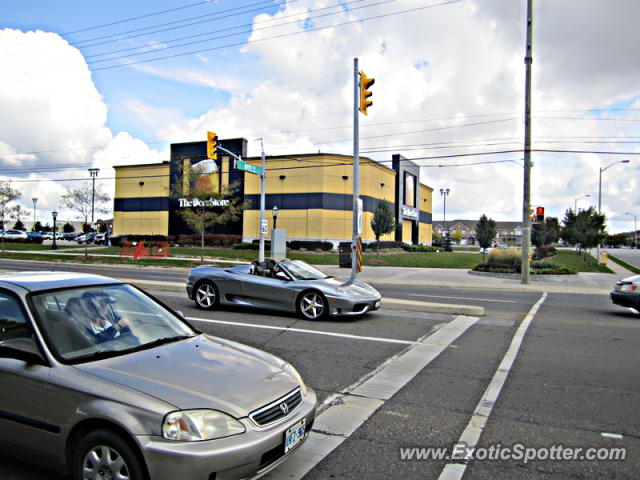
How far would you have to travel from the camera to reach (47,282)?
386 centimetres

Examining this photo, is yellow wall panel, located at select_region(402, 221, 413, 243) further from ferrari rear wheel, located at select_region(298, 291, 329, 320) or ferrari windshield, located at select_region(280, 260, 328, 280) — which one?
ferrari rear wheel, located at select_region(298, 291, 329, 320)

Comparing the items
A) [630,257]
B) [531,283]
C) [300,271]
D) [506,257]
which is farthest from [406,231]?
[300,271]

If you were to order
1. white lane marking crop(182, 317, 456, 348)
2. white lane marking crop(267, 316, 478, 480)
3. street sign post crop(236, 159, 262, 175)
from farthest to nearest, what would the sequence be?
street sign post crop(236, 159, 262, 175) < white lane marking crop(182, 317, 456, 348) < white lane marking crop(267, 316, 478, 480)

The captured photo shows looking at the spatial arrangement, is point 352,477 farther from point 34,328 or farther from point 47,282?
point 47,282

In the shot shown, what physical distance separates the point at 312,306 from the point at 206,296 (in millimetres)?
2581

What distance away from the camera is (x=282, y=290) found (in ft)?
32.0

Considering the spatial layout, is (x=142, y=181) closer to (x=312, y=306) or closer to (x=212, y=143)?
(x=212, y=143)

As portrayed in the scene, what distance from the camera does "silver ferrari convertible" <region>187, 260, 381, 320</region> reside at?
31.0 ft

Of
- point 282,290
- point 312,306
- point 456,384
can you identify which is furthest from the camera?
point 282,290

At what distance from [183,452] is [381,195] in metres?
48.6

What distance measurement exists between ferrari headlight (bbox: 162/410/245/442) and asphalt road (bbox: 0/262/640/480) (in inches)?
31.8

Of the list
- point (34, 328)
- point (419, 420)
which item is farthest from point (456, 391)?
point (34, 328)

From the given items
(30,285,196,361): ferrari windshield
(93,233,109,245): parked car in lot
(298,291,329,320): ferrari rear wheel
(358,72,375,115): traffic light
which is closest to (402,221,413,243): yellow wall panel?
(93,233,109,245): parked car in lot

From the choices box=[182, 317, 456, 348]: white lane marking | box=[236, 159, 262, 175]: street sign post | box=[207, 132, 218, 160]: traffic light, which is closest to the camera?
box=[182, 317, 456, 348]: white lane marking
